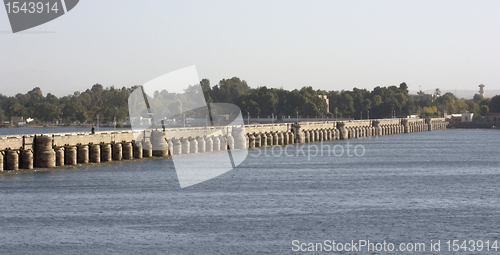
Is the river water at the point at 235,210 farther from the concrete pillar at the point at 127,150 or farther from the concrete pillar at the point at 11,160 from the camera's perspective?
the concrete pillar at the point at 127,150

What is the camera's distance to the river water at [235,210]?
32062mm

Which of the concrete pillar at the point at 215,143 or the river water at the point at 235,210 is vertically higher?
the concrete pillar at the point at 215,143

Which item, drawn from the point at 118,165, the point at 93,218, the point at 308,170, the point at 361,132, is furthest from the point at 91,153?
the point at 361,132

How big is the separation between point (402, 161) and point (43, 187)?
4500 cm

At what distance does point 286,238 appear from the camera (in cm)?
3272

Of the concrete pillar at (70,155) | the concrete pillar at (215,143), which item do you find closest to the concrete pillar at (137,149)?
the concrete pillar at (70,155)

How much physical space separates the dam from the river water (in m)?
1.94

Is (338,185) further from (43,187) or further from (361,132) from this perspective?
(361,132)

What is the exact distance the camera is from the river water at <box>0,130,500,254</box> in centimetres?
3206

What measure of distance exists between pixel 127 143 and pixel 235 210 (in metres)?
29.5

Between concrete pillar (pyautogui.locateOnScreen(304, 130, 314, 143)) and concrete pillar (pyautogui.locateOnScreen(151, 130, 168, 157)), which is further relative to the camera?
concrete pillar (pyautogui.locateOnScreen(304, 130, 314, 143))

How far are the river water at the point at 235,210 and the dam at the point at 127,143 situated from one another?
1944mm

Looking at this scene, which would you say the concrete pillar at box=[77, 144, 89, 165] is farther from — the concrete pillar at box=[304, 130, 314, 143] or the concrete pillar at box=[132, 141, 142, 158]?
the concrete pillar at box=[304, 130, 314, 143]

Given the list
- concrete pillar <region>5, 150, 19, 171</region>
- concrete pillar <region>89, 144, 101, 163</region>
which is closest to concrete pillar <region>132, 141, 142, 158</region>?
concrete pillar <region>89, 144, 101, 163</region>
